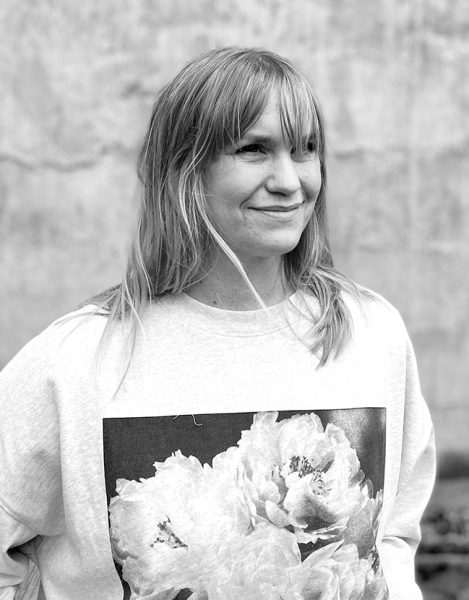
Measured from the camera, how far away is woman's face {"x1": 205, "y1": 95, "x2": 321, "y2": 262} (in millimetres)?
1868

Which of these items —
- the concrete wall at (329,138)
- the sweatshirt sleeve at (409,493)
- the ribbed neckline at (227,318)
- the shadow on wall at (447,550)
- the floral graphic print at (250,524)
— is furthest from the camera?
the shadow on wall at (447,550)

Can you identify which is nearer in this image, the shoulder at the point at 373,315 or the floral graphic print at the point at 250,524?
the floral graphic print at the point at 250,524

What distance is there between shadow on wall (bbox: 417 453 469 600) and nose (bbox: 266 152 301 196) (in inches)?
81.1

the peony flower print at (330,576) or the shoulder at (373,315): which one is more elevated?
the shoulder at (373,315)

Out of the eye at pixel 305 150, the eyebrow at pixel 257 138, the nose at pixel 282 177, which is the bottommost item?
the nose at pixel 282 177

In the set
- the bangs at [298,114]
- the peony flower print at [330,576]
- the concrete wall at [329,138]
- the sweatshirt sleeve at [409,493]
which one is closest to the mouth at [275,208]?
the bangs at [298,114]

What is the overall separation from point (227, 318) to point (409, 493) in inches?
20.4

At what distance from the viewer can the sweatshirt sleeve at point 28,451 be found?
189cm

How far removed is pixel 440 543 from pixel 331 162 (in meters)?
1.30

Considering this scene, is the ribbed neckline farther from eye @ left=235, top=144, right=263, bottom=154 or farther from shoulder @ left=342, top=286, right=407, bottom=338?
eye @ left=235, top=144, right=263, bottom=154

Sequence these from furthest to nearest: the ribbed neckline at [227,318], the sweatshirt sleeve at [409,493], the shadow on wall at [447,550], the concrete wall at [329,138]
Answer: the shadow on wall at [447,550] < the concrete wall at [329,138] < the sweatshirt sleeve at [409,493] < the ribbed neckline at [227,318]

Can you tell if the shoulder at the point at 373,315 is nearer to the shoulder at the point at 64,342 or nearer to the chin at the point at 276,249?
the chin at the point at 276,249

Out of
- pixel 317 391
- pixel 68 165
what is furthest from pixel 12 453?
pixel 68 165

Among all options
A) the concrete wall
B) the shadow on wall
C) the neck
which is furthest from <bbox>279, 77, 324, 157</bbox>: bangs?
the shadow on wall
